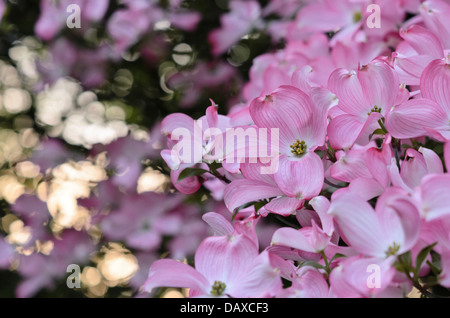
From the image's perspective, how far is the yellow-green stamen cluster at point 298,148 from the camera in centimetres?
37

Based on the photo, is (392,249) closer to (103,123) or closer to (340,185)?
(340,185)

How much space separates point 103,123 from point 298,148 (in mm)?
814

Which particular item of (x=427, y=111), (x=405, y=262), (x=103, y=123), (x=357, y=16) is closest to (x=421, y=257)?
(x=405, y=262)

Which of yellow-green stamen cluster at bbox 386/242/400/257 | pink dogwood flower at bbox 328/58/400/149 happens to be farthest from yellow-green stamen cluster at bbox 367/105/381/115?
yellow-green stamen cluster at bbox 386/242/400/257

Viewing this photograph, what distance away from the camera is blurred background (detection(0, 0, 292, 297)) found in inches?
41.5

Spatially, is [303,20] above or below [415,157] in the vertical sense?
above

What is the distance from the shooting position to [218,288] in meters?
0.33
